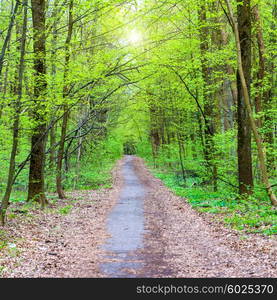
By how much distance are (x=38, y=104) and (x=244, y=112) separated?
21.6 ft

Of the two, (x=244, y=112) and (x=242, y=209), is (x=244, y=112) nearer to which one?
(x=244, y=112)

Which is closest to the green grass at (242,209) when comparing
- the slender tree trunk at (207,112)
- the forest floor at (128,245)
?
the forest floor at (128,245)

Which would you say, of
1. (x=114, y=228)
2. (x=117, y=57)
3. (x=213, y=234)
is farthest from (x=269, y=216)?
(x=117, y=57)

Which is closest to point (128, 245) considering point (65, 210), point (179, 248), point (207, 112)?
point (179, 248)

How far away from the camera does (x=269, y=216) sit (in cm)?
845

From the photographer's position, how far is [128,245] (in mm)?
7676

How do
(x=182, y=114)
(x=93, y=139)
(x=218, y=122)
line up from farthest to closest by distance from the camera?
(x=93, y=139) → (x=182, y=114) → (x=218, y=122)

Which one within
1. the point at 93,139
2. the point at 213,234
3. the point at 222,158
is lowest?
the point at 213,234

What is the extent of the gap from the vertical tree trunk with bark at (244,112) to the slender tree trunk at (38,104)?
6182mm

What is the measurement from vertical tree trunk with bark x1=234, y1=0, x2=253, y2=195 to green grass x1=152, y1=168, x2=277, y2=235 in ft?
2.10

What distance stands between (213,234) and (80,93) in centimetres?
599

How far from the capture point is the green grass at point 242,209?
8.02 meters

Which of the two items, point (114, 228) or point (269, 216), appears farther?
point (114, 228)
